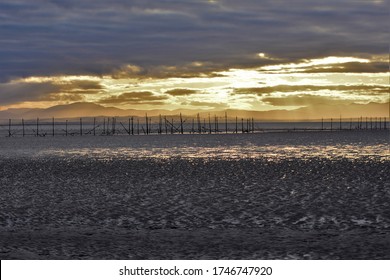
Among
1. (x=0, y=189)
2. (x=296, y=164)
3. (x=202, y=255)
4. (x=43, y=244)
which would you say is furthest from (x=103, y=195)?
(x=296, y=164)

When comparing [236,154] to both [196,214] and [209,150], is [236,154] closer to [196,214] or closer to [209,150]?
[209,150]

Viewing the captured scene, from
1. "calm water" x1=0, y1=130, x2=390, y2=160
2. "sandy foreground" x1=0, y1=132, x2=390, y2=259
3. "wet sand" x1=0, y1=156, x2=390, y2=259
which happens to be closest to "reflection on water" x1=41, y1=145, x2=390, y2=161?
"calm water" x1=0, y1=130, x2=390, y2=160

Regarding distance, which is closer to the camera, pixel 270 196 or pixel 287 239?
pixel 287 239

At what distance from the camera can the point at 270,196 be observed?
24.8 m

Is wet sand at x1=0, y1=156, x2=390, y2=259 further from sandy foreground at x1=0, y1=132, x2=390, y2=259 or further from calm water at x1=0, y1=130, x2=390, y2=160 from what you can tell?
calm water at x1=0, y1=130, x2=390, y2=160

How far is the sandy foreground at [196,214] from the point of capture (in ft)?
47.5

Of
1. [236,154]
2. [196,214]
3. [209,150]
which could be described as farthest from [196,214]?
[209,150]

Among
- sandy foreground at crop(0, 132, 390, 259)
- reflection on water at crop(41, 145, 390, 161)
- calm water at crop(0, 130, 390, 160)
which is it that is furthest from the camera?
calm water at crop(0, 130, 390, 160)

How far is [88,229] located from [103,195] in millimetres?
8361

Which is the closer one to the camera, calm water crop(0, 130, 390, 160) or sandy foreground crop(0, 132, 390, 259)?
sandy foreground crop(0, 132, 390, 259)

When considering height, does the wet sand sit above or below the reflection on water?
above

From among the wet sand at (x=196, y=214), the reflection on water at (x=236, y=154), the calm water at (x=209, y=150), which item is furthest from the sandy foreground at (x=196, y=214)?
the calm water at (x=209, y=150)

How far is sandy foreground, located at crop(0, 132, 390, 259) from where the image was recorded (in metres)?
14.5

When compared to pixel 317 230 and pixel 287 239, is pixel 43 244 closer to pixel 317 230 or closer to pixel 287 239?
pixel 287 239
